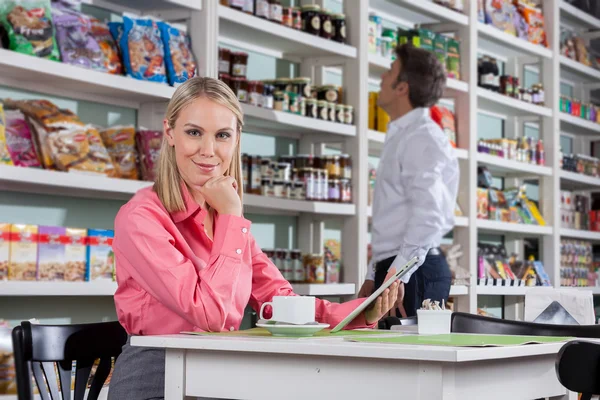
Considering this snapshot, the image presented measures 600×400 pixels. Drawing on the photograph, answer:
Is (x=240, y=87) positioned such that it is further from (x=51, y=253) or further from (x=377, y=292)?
(x=377, y=292)

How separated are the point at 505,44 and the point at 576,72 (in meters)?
1.25

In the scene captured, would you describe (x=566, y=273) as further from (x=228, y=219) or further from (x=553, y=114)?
(x=228, y=219)

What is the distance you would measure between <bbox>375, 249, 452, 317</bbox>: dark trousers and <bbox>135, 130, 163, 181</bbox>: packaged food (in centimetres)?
101

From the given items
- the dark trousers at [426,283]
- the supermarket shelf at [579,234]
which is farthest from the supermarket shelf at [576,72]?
the dark trousers at [426,283]

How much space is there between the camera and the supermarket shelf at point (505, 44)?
5.66 m

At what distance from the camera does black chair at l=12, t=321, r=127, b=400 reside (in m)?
1.90

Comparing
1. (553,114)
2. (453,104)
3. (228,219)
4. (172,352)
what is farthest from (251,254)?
(553,114)

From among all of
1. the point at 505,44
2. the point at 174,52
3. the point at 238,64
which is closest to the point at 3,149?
the point at 174,52

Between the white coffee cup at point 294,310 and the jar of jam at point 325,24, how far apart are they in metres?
2.77

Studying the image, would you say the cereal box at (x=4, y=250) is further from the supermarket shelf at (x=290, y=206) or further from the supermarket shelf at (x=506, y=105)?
the supermarket shelf at (x=506, y=105)

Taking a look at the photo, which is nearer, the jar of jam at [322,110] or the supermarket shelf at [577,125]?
the jar of jam at [322,110]

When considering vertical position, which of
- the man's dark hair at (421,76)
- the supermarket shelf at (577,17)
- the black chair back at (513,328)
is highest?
the supermarket shelf at (577,17)

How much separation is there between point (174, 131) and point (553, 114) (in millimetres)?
4493

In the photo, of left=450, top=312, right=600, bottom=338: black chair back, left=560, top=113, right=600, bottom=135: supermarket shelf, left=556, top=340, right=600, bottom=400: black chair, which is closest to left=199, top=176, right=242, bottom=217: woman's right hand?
left=450, top=312, right=600, bottom=338: black chair back
